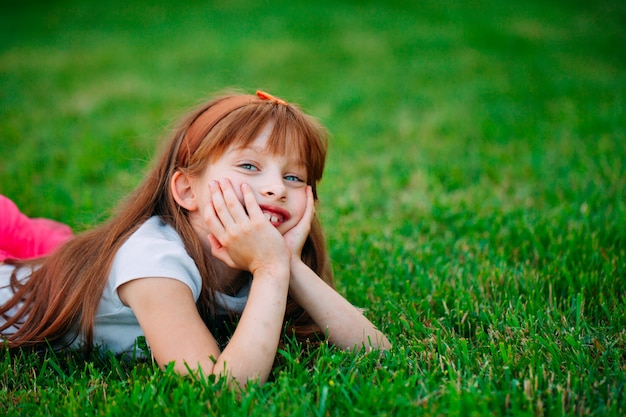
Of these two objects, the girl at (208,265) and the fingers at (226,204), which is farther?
the fingers at (226,204)

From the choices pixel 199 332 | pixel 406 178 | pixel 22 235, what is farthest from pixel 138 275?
pixel 406 178

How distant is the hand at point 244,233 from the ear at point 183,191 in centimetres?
21

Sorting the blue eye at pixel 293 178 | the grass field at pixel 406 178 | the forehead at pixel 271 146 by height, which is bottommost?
the grass field at pixel 406 178

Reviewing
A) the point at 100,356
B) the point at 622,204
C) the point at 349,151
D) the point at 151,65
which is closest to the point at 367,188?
the point at 349,151

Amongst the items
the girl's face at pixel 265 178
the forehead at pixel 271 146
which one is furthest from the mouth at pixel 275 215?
the forehead at pixel 271 146

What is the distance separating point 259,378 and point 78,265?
98cm

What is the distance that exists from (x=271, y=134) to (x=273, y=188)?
264mm

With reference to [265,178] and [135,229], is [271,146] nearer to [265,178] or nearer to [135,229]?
[265,178]

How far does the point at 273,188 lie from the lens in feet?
7.45

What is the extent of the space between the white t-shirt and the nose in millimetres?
378

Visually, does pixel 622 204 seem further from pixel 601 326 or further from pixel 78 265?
pixel 78 265

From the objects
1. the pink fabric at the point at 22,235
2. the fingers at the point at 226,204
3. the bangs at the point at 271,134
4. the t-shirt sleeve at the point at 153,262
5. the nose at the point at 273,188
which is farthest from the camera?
the pink fabric at the point at 22,235

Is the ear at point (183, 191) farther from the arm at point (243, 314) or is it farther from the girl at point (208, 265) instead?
the arm at point (243, 314)

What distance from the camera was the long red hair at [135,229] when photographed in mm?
2311
